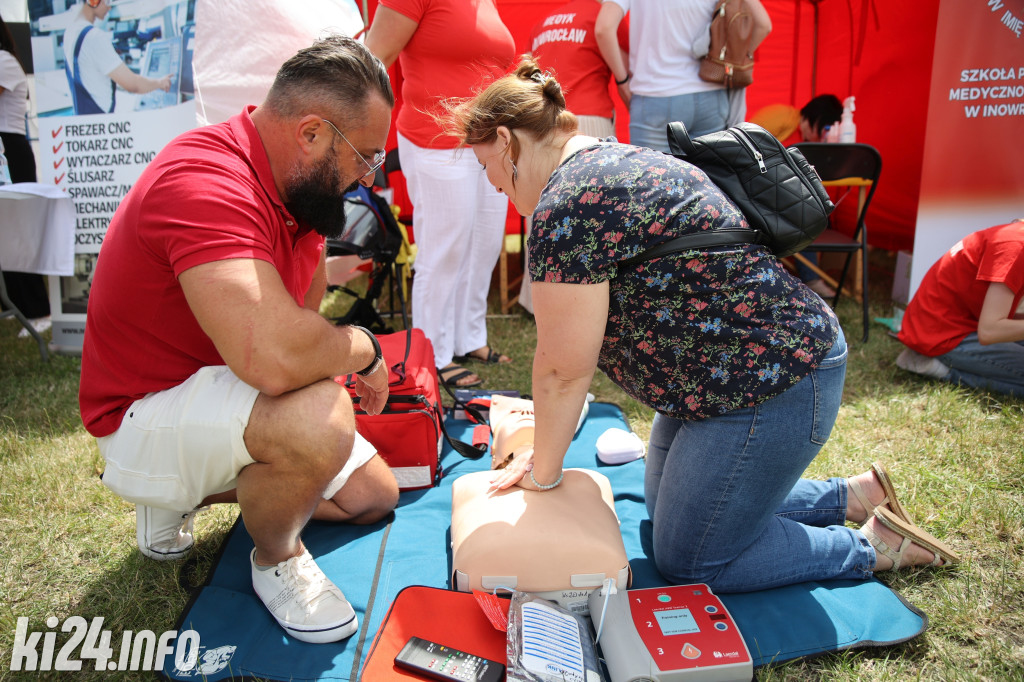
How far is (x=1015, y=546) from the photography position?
1.98 meters

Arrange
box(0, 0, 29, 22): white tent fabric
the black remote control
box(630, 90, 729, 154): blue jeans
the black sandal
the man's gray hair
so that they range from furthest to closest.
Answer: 1. box(0, 0, 29, 22): white tent fabric
2. box(630, 90, 729, 154): blue jeans
3. the black sandal
4. the man's gray hair
5. the black remote control

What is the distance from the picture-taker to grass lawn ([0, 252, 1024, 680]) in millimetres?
1633

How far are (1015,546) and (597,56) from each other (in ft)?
10.7

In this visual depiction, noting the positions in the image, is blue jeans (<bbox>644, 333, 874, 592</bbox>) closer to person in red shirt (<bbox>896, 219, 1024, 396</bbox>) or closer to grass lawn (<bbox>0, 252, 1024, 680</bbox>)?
grass lawn (<bbox>0, 252, 1024, 680</bbox>)

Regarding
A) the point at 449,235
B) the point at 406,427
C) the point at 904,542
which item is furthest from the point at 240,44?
the point at 904,542

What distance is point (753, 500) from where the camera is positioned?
168 centimetres

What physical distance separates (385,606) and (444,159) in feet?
7.17

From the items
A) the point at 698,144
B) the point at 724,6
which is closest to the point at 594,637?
the point at 698,144

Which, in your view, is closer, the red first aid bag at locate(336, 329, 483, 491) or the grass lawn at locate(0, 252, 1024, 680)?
the grass lawn at locate(0, 252, 1024, 680)

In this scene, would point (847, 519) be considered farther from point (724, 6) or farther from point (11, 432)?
point (11, 432)

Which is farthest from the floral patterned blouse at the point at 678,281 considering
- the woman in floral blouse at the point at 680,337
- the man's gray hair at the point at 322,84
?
the man's gray hair at the point at 322,84

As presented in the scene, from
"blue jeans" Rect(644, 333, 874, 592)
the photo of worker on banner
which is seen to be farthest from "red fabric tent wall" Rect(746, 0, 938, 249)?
the photo of worker on banner

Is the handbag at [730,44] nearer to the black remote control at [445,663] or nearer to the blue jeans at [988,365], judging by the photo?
the blue jeans at [988,365]

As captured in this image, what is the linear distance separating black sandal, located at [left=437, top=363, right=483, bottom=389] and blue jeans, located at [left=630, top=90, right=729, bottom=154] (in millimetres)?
1732
